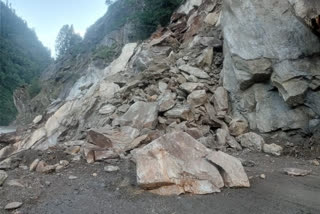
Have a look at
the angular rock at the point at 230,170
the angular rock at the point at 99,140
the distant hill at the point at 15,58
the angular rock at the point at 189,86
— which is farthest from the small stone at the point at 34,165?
the distant hill at the point at 15,58

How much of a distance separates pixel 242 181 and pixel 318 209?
994 mm

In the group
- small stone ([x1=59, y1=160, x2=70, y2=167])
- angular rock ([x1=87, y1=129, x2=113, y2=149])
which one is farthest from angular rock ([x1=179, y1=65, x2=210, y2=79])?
small stone ([x1=59, y1=160, x2=70, y2=167])

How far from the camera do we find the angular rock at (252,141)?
6.11 meters

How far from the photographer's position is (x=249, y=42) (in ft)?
22.8

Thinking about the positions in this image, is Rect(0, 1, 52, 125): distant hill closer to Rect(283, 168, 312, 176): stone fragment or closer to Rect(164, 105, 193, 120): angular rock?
Rect(164, 105, 193, 120): angular rock

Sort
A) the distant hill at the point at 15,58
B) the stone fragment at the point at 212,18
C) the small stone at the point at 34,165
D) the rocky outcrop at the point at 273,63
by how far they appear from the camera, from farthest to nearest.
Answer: the distant hill at the point at 15,58
the stone fragment at the point at 212,18
the rocky outcrop at the point at 273,63
the small stone at the point at 34,165

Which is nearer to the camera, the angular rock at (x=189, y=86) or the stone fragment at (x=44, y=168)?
the stone fragment at (x=44, y=168)

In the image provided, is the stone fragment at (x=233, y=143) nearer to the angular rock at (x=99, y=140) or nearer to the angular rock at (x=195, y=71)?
the angular rock at (x=195, y=71)

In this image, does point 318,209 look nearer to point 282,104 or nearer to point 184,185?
point 184,185

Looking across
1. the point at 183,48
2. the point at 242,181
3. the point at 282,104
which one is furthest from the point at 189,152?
the point at 183,48

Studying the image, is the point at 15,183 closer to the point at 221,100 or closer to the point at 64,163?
the point at 64,163

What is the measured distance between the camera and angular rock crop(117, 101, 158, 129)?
6781 millimetres

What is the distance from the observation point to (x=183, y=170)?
13.1ft

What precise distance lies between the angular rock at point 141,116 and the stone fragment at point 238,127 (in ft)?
6.06
